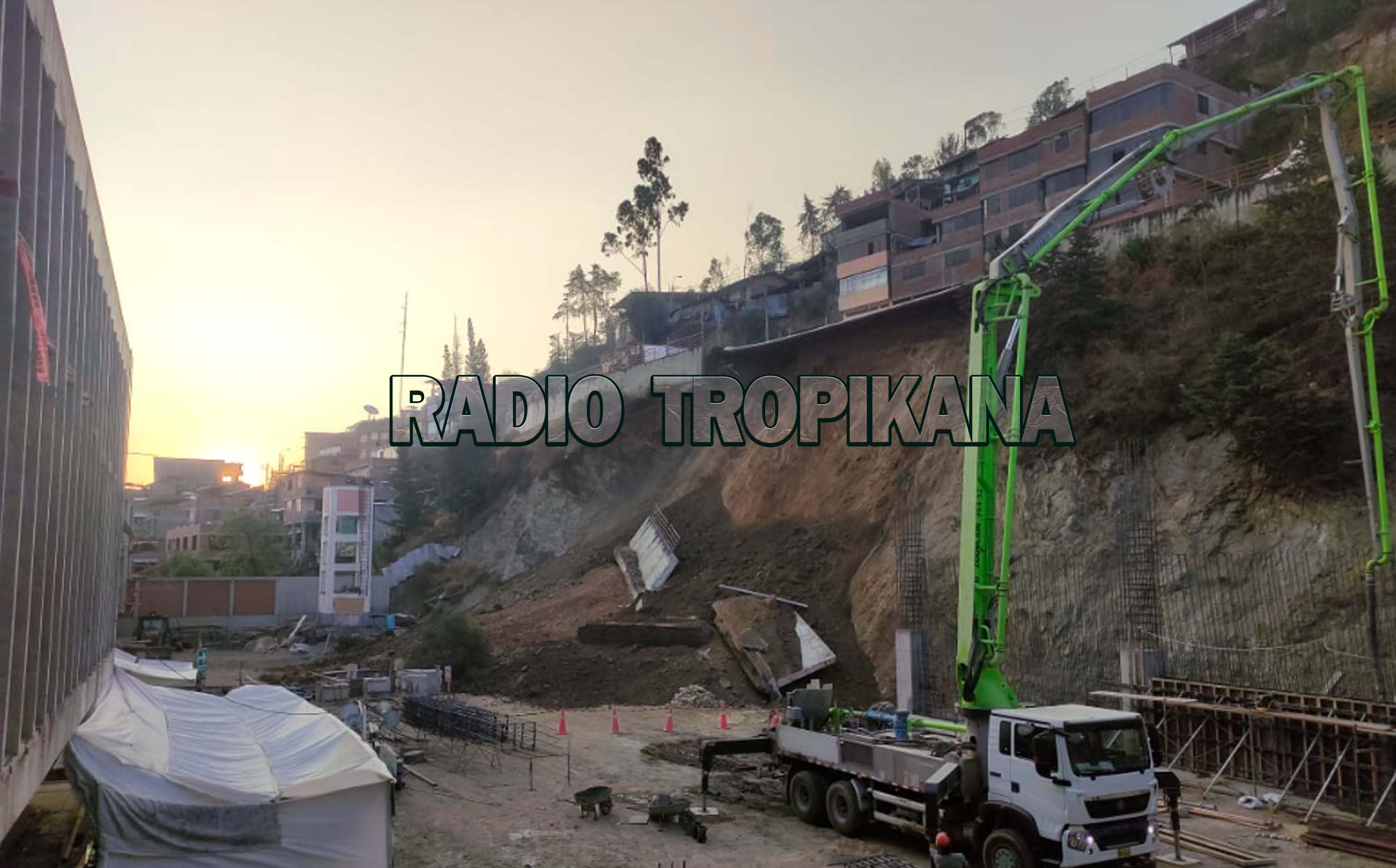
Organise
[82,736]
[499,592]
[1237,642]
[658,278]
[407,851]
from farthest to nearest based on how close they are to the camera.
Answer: [658,278]
[499,592]
[1237,642]
[407,851]
[82,736]

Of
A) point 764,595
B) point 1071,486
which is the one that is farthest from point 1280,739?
point 764,595

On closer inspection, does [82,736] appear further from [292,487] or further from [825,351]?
[292,487]

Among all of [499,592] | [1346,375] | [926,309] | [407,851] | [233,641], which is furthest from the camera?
[233,641]

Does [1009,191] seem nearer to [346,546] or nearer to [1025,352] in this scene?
[1025,352]

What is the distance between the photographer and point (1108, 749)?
10.9m

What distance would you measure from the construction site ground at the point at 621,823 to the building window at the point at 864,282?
36.3 metres

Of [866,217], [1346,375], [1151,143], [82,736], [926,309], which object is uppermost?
[866,217]

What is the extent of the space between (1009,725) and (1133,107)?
127ft

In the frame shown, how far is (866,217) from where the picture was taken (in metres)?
55.9

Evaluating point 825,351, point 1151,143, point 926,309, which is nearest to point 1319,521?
point 1151,143

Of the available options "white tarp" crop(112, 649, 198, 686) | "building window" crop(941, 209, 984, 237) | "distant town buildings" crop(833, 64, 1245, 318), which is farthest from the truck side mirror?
"building window" crop(941, 209, 984, 237)

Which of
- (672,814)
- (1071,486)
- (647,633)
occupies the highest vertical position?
(1071,486)

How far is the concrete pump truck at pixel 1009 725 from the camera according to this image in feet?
35.4

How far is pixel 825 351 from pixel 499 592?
22.8 metres
